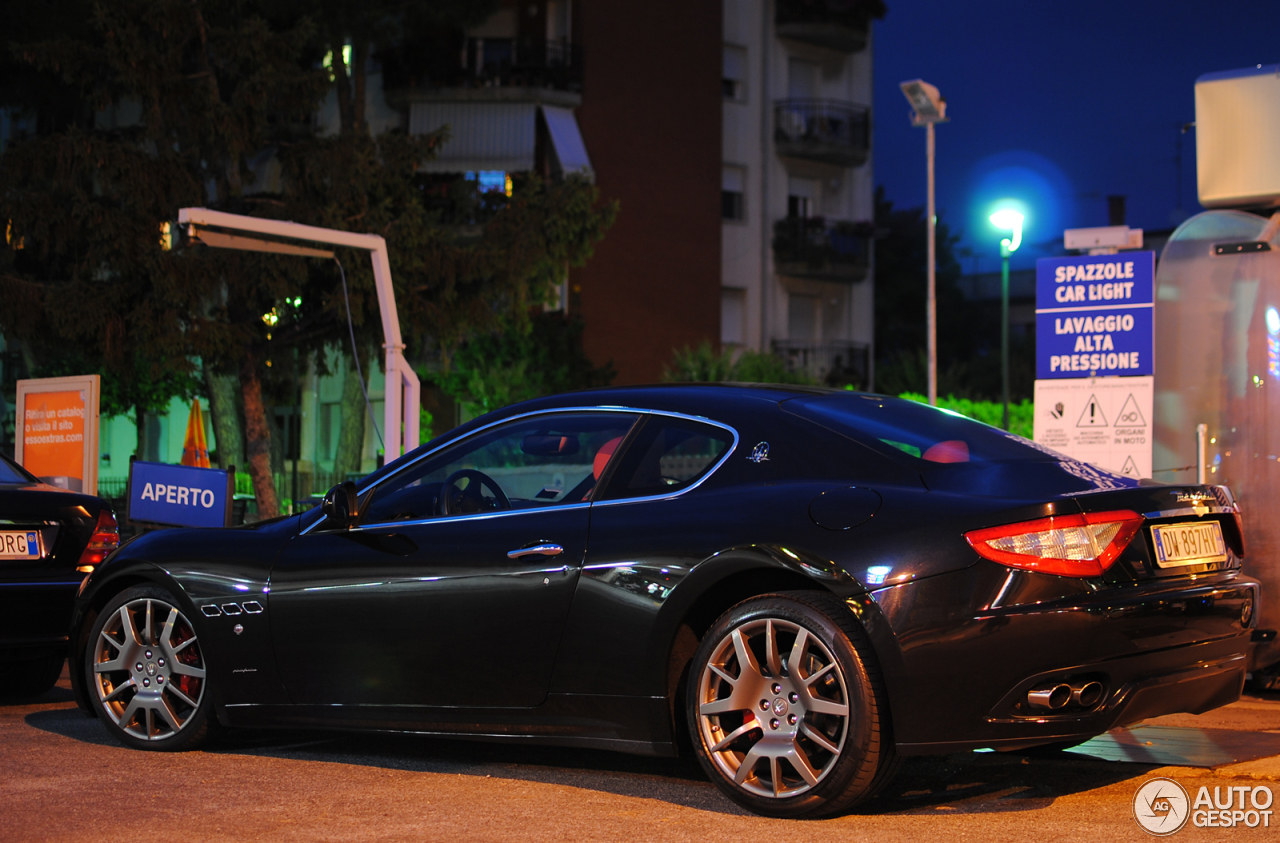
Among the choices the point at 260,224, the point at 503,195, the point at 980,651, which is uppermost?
the point at 503,195

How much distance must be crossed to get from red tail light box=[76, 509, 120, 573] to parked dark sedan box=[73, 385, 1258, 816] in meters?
1.79

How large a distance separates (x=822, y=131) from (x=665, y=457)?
35972 millimetres

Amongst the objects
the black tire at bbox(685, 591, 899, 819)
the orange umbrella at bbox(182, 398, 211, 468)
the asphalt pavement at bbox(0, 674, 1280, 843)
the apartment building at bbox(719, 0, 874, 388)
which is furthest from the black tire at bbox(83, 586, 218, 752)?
the apartment building at bbox(719, 0, 874, 388)

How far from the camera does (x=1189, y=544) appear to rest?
4.56 m

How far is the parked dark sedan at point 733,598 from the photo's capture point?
4188 millimetres

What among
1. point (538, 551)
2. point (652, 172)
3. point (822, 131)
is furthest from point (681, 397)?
point (822, 131)

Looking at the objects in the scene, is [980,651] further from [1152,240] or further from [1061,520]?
[1152,240]

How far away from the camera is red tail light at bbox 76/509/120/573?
7488 mm

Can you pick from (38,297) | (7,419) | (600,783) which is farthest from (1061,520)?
(7,419)

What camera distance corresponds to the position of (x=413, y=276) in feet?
79.9

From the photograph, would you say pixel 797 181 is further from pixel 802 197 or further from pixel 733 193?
pixel 733 193

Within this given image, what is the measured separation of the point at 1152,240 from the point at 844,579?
64297 millimetres

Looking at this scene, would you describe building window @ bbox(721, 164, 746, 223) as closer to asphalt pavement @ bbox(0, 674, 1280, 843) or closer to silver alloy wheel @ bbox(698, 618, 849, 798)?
asphalt pavement @ bbox(0, 674, 1280, 843)

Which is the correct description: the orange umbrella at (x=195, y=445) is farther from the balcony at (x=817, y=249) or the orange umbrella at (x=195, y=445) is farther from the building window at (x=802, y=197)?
the building window at (x=802, y=197)
